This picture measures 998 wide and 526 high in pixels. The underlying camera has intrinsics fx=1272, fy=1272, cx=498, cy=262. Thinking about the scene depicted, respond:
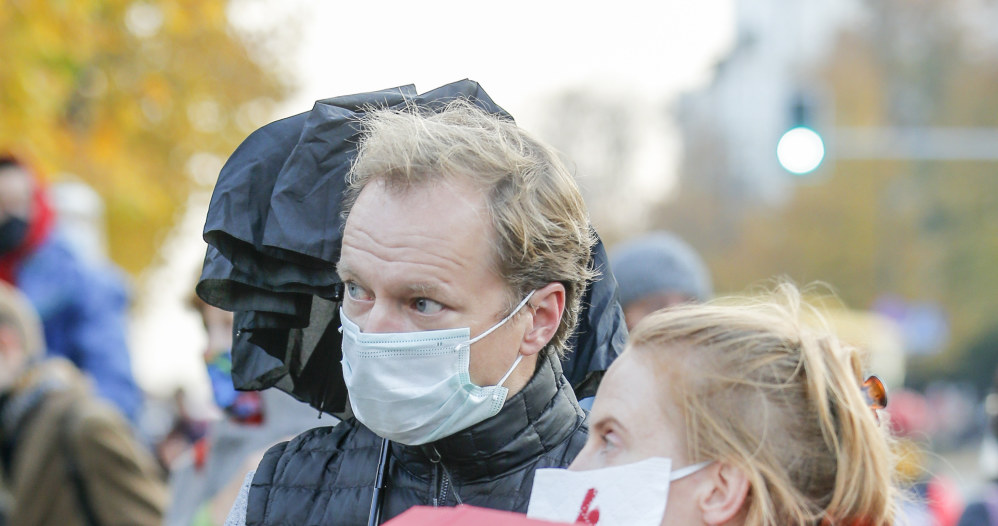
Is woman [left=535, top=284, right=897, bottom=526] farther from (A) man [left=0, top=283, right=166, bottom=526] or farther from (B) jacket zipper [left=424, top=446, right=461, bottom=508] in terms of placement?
(A) man [left=0, top=283, right=166, bottom=526]

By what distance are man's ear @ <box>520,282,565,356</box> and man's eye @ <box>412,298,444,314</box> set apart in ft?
0.67

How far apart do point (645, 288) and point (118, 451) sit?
227 cm

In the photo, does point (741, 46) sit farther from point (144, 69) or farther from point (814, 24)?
point (144, 69)

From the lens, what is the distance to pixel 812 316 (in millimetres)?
2535

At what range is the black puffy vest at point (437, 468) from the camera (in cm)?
260

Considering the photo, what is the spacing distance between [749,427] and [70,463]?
3747 mm

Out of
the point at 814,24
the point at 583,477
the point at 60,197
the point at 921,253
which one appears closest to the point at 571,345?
the point at 583,477

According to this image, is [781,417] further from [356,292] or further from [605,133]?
[605,133]

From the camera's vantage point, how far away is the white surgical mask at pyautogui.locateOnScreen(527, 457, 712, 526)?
2193mm

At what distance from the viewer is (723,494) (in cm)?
220

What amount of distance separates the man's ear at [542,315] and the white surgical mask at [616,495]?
46cm

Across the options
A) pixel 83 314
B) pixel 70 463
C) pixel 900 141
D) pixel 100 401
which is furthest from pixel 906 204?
pixel 70 463

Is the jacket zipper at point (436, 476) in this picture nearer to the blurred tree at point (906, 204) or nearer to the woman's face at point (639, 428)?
the woman's face at point (639, 428)

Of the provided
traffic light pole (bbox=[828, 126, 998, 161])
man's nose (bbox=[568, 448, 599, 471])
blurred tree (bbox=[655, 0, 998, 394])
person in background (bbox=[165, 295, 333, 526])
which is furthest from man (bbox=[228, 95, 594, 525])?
blurred tree (bbox=[655, 0, 998, 394])
